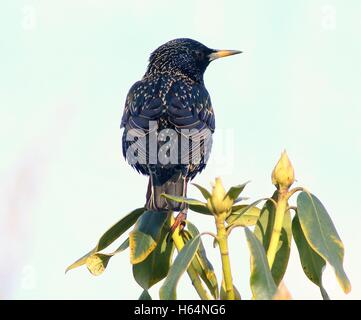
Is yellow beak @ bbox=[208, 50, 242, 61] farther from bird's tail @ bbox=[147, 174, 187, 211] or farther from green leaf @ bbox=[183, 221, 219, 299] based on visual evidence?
green leaf @ bbox=[183, 221, 219, 299]

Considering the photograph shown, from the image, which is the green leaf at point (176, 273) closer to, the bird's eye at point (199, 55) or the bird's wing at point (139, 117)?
the bird's wing at point (139, 117)

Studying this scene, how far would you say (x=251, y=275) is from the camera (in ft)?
8.91

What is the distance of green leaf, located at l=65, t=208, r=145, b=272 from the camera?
3.56 m

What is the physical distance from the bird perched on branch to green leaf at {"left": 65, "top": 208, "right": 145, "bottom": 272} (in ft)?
1.61

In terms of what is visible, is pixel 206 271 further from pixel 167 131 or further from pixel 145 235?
pixel 167 131

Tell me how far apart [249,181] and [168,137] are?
2455 millimetres

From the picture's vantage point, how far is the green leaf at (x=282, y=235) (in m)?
3.35

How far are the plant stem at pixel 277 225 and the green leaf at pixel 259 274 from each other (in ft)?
0.21

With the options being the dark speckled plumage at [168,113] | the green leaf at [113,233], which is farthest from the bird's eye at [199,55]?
the green leaf at [113,233]

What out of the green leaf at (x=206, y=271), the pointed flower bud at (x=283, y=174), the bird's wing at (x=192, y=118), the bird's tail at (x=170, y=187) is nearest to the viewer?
the pointed flower bud at (x=283, y=174)

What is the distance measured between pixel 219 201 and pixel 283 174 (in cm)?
35

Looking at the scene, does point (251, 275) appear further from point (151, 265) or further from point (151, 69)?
point (151, 69)
